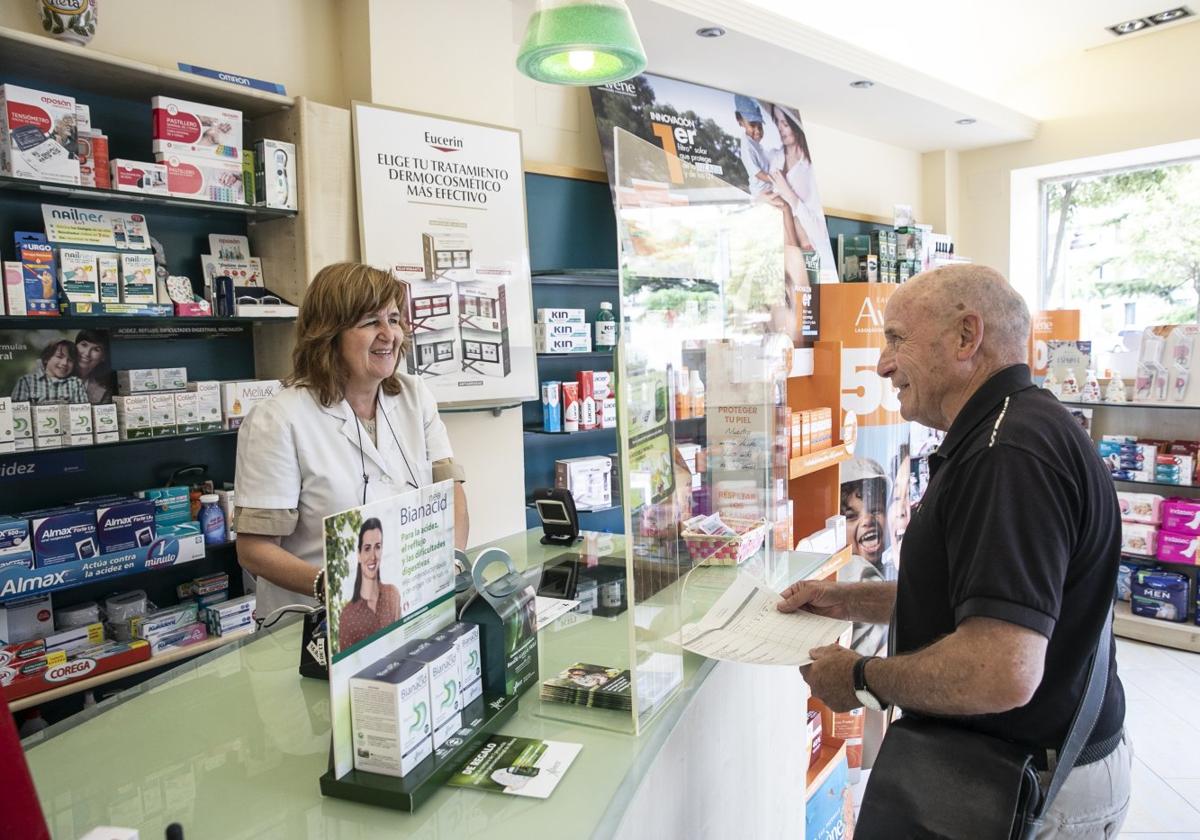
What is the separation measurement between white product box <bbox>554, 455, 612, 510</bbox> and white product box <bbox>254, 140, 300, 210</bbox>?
1.91 metres

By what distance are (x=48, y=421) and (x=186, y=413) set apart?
0.43 metres

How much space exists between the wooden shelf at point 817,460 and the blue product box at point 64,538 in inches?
113

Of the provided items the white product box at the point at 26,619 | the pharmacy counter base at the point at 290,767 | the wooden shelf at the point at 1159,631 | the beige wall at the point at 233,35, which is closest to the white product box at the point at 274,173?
the beige wall at the point at 233,35

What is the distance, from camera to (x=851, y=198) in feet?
21.8

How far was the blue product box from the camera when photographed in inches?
104

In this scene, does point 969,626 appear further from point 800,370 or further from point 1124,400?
point 1124,400

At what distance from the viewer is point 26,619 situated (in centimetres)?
269

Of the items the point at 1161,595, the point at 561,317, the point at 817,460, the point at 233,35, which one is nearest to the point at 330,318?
the point at 233,35

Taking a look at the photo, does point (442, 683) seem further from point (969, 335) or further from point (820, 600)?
point (969, 335)

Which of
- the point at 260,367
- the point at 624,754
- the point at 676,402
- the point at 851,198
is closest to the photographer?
the point at 624,754

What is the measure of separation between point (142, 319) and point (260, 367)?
2.04ft

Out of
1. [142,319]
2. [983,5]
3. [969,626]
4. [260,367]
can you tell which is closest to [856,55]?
[983,5]

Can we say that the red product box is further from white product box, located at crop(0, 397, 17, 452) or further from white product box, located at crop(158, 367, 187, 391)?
white product box, located at crop(158, 367, 187, 391)

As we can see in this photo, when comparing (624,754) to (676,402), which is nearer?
(624,754)
